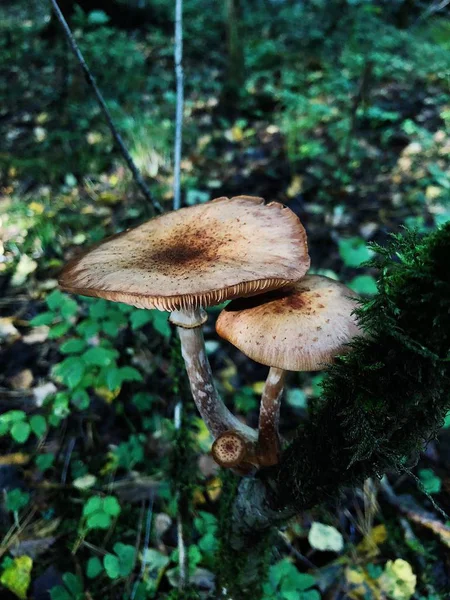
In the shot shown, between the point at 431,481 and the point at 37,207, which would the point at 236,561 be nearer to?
the point at 431,481

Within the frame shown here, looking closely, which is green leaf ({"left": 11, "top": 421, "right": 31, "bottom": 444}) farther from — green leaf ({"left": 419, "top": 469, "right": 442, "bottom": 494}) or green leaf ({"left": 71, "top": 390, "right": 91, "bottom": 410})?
green leaf ({"left": 419, "top": 469, "right": 442, "bottom": 494})

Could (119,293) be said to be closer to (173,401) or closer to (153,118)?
(173,401)

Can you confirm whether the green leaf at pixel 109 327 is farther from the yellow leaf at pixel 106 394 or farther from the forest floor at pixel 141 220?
the yellow leaf at pixel 106 394

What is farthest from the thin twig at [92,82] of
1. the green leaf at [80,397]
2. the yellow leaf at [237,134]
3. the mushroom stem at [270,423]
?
the yellow leaf at [237,134]

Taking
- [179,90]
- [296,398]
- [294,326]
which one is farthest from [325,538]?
[179,90]

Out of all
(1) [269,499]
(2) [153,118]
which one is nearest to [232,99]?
(2) [153,118]

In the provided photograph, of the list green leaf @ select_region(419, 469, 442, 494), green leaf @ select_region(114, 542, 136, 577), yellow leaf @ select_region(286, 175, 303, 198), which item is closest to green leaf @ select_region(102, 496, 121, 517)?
green leaf @ select_region(114, 542, 136, 577)

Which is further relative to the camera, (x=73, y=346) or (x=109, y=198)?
(x=109, y=198)
